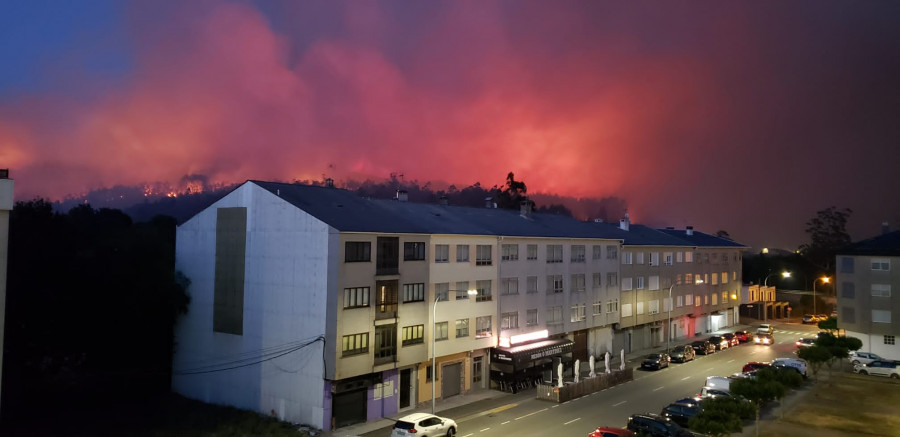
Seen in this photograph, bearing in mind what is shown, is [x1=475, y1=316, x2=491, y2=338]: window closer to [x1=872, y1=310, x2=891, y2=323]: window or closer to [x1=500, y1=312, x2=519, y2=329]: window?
[x1=500, y1=312, x2=519, y2=329]: window

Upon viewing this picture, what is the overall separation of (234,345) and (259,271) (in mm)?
6351

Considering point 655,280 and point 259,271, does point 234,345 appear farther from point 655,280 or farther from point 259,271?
point 655,280

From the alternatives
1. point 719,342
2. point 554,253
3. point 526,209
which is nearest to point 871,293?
point 719,342

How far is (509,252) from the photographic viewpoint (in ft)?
176

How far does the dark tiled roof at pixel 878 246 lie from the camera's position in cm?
6506

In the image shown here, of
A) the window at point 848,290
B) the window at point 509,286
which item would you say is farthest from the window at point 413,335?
the window at point 848,290

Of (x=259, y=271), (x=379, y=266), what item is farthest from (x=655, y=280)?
(x=259, y=271)

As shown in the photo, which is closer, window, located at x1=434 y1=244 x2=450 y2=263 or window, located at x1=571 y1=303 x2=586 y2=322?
window, located at x1=434 y1=244 x2=450 y2=263

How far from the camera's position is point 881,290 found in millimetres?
65000

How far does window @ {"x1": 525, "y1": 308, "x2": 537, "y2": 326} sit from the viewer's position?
5503 cm

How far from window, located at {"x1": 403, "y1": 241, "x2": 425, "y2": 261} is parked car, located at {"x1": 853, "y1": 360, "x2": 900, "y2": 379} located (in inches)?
1815

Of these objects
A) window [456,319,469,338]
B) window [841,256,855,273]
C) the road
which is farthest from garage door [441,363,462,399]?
window [841,256,855,273]

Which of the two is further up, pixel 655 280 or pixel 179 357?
pixel 655 280

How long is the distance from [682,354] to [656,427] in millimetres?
32313
